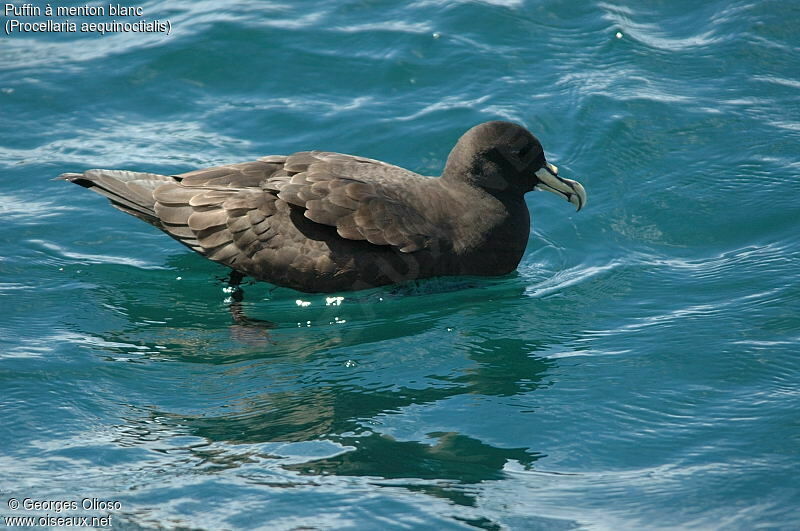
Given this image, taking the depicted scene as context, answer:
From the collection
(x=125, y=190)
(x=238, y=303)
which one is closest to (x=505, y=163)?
(x=238, y=303)

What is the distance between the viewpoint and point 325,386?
6.05 metres

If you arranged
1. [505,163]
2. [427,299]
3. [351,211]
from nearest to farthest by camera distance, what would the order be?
[351,211], [427,299], [505,163]

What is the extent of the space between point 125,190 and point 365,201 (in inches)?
72.4

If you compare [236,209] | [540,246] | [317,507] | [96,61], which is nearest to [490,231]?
[540,246]

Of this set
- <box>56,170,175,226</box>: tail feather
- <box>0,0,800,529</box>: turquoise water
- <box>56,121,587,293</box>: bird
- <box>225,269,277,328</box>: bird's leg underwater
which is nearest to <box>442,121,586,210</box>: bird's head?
<box>56,121,587,293</box>: bird

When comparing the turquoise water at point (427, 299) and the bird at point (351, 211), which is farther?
the bird at point (351, 211)

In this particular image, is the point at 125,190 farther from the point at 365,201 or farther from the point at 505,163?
the point at 505,163

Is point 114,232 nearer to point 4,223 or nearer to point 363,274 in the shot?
point 4,223

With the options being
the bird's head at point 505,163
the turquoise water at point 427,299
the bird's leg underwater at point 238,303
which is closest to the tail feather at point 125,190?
the turquoise water at point 427,299

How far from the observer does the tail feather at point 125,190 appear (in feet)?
24.5

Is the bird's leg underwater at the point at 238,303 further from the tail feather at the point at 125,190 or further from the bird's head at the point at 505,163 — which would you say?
the bird's head at the point at 505,163

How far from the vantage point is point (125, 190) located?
751 cm

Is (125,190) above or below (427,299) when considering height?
above

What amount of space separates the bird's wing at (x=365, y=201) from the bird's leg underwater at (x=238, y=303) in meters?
0.73
